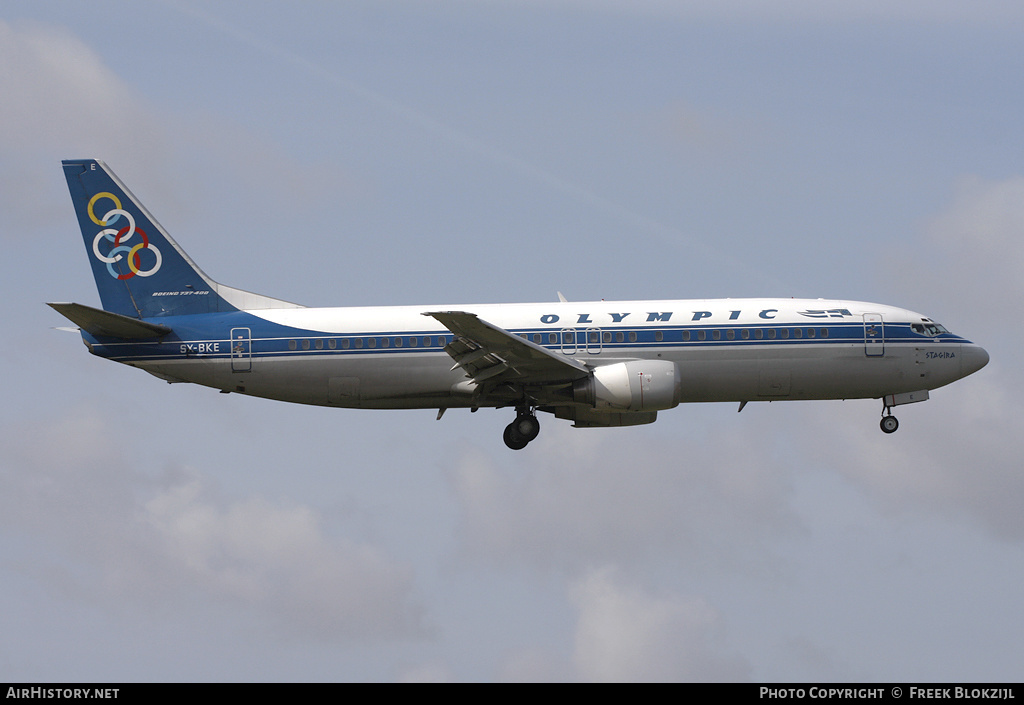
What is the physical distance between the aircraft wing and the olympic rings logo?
11744mm

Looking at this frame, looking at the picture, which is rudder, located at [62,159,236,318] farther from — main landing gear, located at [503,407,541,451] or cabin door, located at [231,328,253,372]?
main landing gear, located at [503,407,541,451]

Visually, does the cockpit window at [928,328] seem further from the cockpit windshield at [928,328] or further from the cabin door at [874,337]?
the cabin door at [874,337]

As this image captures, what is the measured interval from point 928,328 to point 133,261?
1089 inches

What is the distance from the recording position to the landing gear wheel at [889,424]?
4466cm

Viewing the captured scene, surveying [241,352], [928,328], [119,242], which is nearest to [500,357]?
[241,352]

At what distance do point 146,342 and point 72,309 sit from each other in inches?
115

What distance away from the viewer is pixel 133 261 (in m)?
45.2

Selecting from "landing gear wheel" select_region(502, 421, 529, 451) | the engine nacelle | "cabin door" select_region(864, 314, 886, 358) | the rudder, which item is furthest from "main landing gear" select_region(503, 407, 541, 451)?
"cabin door" select_region(864, 314, 886, 358)

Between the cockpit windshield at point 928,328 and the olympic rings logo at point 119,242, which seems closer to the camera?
the cockpit windshield at point 928,328

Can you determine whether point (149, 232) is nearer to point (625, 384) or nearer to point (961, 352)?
point (625, 384)

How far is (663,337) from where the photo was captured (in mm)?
42438

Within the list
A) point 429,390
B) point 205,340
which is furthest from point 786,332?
point 205,340

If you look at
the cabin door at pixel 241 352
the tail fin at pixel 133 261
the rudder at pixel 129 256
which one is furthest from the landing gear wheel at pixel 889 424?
the rudder at pixel 129 256

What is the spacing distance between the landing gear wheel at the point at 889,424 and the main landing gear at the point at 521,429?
39.3ft
